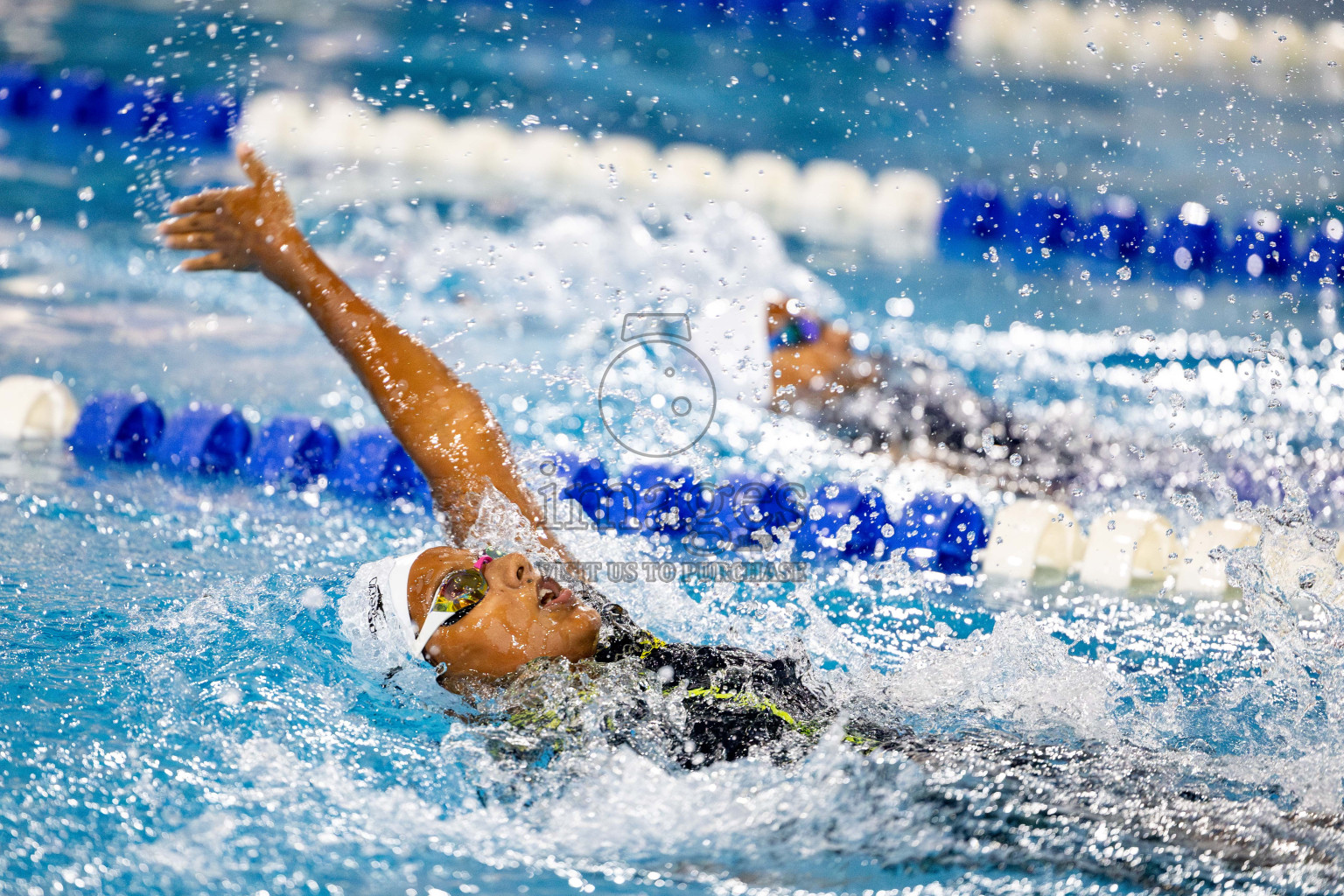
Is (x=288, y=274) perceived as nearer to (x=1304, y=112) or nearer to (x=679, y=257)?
(x=679, y=257)

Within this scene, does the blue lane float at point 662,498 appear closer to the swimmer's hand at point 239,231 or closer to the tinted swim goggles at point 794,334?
the tinted swim goggles at point 794,334

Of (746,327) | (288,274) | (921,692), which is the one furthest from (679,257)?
(921,692)

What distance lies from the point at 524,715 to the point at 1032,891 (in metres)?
0.75

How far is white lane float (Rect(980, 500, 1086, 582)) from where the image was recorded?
3.08 m

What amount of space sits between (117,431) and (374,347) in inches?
78.0

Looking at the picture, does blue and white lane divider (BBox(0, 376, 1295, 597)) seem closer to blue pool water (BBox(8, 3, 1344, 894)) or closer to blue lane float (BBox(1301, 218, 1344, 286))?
blue pool water (BBox(8, 3, 1344, 894))

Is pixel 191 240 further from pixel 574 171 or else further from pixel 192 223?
pixel 574 171

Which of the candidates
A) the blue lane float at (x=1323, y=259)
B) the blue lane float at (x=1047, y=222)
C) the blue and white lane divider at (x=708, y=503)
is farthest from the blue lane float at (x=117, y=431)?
the blue lane float at (x=1323, y=259)

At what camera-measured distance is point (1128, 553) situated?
9.95 ft

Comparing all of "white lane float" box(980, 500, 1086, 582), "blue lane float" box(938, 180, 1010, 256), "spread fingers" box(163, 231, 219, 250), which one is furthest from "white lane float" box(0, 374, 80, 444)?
"blue lane float" box(938, 180, 1010, 256)

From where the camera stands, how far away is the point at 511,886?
4.70 ft

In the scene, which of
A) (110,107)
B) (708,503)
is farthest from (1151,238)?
(110,107)

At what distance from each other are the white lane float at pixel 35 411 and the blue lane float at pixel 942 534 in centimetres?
287

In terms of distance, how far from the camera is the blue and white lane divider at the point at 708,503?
307 cm
